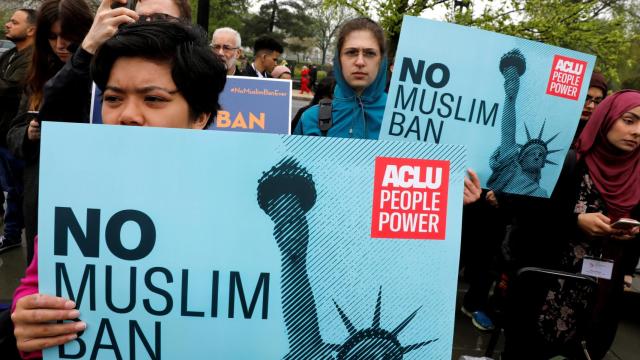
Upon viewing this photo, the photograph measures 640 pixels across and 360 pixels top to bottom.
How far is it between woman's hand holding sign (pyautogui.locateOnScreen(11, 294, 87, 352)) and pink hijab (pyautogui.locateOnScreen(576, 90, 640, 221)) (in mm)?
2442

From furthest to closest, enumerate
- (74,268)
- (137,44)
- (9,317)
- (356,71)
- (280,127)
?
(280,127), (356,71), (137,44), (9,317), (74,268)

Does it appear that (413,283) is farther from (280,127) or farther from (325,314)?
(280,127)

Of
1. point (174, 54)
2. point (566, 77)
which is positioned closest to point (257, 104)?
point (566, 77)

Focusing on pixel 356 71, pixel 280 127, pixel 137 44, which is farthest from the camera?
pixel 280 127

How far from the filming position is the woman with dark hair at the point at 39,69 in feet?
7.35

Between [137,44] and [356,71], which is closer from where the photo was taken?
[137,44]

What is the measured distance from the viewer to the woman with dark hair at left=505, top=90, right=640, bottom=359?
2.51 m

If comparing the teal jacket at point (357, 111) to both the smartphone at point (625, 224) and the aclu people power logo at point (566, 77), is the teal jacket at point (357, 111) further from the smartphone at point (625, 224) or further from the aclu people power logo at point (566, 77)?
the smartphone at point (625, 224)

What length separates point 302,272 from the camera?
1111mm

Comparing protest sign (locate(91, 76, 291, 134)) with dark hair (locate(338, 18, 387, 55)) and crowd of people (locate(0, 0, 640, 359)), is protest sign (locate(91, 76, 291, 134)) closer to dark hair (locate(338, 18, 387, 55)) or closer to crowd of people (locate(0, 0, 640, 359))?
crowd of people (locate(0, 0, 640, 359))

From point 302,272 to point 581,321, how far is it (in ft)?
6.86

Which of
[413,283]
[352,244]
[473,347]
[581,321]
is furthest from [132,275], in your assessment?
[473,347]

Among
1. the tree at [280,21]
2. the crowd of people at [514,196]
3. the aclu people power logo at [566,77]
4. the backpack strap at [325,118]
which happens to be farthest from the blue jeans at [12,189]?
the tree at [280,21]

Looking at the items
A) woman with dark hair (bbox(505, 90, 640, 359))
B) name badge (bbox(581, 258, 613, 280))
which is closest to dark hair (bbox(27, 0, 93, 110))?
woman with dark hair (bbox(505, 90, 640, 359))
